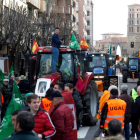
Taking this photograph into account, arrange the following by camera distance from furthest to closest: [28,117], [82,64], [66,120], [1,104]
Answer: [82,64]
[1,104]
[66,120]
[28,117]

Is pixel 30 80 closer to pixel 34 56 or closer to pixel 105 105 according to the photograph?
pixel 34 56

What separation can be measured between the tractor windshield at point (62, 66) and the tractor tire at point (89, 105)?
3.05 ft

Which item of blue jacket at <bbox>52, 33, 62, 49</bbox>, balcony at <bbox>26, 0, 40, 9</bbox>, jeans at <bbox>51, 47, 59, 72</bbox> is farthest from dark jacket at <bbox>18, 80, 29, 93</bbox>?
balcony at <bbox>26, 0, 40, 9</bbox>

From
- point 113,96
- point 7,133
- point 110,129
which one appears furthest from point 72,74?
point 110,129

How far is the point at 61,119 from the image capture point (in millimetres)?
6949

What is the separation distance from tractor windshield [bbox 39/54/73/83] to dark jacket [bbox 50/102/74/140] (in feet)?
20.0

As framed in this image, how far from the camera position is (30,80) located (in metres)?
12.9

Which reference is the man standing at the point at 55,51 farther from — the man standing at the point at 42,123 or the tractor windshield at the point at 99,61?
the tractor windshield at the point at 99,61

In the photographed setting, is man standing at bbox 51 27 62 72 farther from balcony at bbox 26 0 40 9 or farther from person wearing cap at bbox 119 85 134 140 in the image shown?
balcony at bbox 26 0 40 9

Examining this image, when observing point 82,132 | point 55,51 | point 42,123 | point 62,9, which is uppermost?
point 62,9

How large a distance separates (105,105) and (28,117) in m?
3.89

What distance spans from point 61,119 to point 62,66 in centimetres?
639

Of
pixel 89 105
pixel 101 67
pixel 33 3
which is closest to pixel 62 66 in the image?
pixel 89 105

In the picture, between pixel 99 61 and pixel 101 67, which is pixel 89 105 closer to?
pixel 101 67
